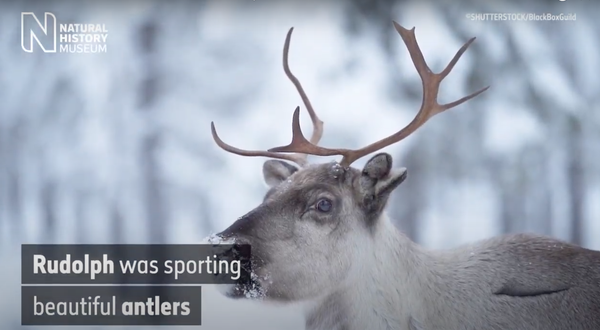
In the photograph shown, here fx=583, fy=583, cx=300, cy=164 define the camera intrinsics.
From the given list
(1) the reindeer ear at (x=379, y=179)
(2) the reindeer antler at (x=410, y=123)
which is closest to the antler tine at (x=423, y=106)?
(2) the reindeer antler at (x=410, y=123)

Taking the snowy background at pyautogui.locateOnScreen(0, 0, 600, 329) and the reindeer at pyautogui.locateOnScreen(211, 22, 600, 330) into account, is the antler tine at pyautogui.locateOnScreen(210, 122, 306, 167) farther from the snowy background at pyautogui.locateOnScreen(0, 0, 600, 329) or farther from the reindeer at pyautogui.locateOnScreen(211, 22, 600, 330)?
the snowy background at pyautogui.locateOnScreen(0, 0, 600, 329)

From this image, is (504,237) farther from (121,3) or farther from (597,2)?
(121,3)

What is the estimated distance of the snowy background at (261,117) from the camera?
328cm

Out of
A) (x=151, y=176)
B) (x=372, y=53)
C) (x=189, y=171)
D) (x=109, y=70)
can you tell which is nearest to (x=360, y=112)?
(x=372, y=53)

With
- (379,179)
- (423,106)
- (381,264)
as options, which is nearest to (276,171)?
(379,179)

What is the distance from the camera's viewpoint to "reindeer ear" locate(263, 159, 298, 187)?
3.12 m

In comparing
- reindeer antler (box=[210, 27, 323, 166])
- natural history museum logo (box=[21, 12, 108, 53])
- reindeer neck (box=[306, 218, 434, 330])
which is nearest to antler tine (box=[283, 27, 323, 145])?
reindeer antler (box=[210, 27, 323, 166])

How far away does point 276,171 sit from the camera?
3137mm

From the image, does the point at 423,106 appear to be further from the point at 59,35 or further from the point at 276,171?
the point at 59,35
